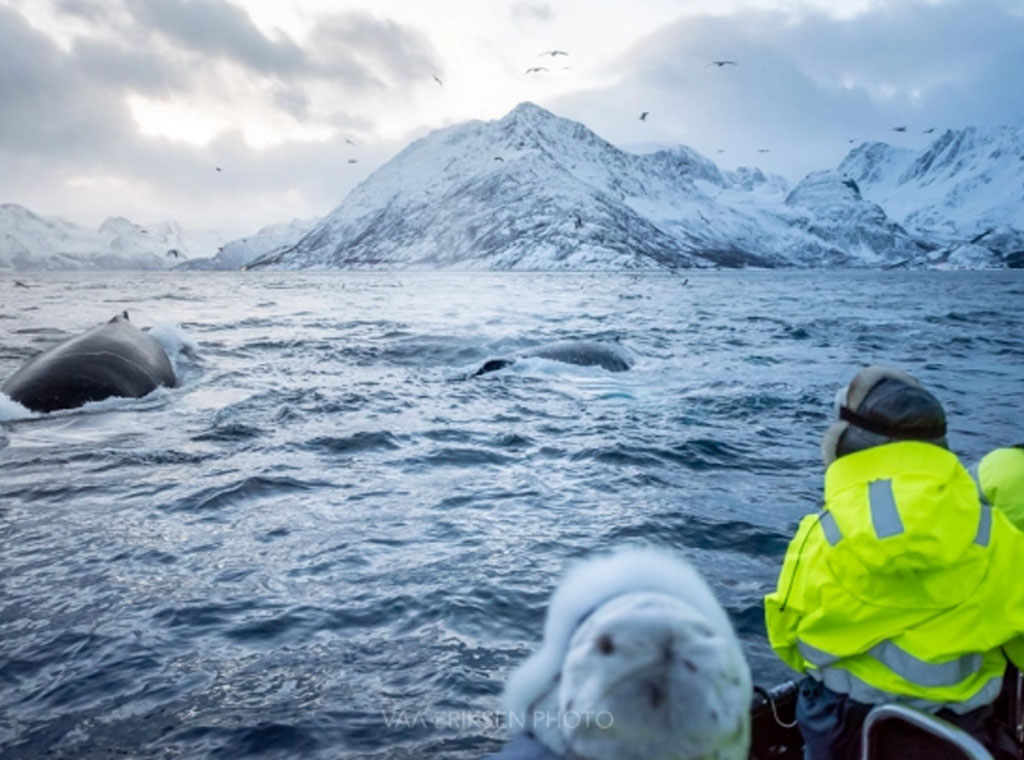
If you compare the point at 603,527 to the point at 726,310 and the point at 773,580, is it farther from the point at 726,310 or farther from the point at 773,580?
the point at 726,310

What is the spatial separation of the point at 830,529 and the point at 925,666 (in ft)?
2.10

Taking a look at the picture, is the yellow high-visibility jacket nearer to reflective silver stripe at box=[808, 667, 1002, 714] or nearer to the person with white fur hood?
reflective silver stripe at box=[808, 667, 1002, 714]

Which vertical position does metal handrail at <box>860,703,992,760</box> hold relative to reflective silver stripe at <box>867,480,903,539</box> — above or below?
below

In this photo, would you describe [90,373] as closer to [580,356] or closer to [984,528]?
[580,356]

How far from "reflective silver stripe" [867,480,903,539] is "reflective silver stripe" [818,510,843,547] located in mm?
172

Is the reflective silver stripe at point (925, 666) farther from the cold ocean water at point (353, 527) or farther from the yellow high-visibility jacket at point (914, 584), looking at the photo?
the cold ocean water at point (353, 527)

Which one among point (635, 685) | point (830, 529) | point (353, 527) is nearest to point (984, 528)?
point (830, 529)

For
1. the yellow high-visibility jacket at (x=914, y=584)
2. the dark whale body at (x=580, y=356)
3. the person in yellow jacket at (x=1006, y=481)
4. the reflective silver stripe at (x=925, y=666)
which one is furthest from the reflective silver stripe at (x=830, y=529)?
the dark whale body at (x=580, y=356)

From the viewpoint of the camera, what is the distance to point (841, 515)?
10.1 feet

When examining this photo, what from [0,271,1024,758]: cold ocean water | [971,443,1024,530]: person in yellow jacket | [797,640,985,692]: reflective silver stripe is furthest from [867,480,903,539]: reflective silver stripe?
[0,271,1024,758]: cold ocean water

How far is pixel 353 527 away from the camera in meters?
8.06

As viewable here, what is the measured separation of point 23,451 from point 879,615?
37.5ft

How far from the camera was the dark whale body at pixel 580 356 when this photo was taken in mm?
19203

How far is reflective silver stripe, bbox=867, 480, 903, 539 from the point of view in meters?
2.91
